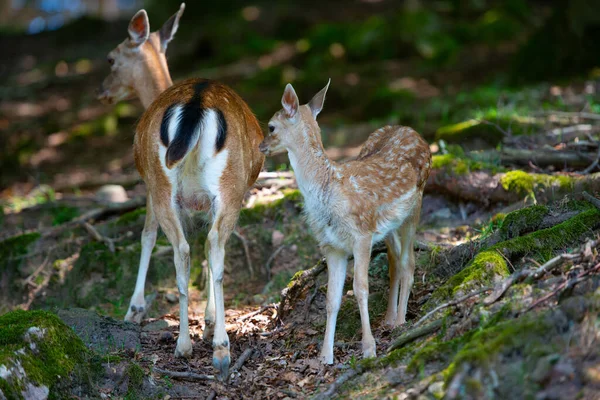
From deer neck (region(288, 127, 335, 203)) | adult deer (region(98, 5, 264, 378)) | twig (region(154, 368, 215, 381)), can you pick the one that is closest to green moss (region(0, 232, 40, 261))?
adult deer (region(98, 5, 264, 378))

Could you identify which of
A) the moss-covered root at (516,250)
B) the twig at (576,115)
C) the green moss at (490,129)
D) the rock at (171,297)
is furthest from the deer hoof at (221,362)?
the twig at (576,115)

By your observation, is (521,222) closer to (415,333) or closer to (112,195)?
(415,333)

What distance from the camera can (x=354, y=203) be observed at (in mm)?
5695

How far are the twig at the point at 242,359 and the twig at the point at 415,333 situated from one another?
4.16 ft

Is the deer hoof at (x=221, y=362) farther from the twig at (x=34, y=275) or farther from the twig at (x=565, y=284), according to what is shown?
the twig at (x=34, y=275)

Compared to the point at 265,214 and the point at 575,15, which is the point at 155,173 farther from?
the point at 575,15

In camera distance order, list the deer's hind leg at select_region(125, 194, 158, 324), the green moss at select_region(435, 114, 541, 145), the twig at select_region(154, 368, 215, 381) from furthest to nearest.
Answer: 1. the green moss at select_region(435, 114, 541, 145)
2. the deer's hind leg at select_region(125, 194, 158, 324)
3. the twig at select_region(154, 368, 215, 381)

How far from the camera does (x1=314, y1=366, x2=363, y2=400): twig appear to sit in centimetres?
478

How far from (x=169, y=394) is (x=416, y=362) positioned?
1836 millimetres

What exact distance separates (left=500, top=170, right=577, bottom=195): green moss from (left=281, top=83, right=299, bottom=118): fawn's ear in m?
2.81

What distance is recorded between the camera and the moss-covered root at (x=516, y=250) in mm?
5355

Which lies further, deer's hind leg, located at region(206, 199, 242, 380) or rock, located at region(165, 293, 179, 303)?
rock, located at region(165, 293, 179, 303)

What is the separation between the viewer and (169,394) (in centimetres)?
532

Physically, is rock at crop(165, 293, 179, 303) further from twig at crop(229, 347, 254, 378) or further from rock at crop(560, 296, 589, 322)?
rock at crop(560, 296, 589, 322)
